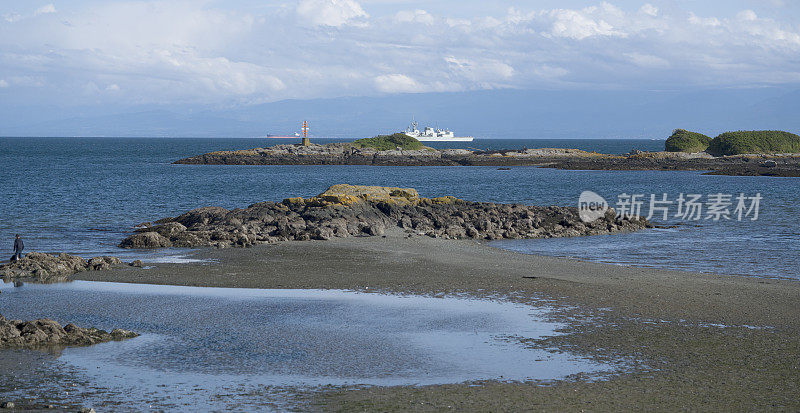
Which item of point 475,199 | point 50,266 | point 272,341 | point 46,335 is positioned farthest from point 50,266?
point 475,199

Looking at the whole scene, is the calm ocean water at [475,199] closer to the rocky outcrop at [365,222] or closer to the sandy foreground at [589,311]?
the rocky outcrop at [365,222]

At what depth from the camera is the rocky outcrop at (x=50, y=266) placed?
854 inches

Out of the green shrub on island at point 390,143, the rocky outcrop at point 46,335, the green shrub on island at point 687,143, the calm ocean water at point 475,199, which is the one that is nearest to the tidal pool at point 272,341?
the rocky outcrop at point 46,335

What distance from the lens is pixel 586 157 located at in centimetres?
12850

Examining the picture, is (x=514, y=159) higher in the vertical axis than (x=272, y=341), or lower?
higher

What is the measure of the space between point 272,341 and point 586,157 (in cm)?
11947

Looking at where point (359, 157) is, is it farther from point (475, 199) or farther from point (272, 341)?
point (272, 341)

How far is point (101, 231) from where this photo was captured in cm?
3478

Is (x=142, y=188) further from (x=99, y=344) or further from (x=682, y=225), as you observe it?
(x=99, y=344)

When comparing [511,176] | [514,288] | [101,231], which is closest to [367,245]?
[514,288]

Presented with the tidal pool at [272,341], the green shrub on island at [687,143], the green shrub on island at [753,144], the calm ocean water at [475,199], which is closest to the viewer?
the tidal pool at [272,341]

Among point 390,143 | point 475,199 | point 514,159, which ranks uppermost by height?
point 390,143

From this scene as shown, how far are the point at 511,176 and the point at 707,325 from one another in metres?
75.5

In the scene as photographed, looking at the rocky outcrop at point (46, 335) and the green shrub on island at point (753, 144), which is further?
the green shrub on island at point (753, 144)
